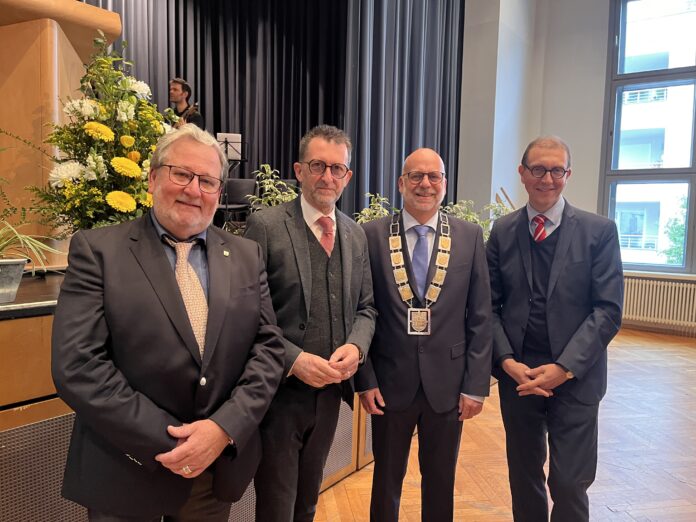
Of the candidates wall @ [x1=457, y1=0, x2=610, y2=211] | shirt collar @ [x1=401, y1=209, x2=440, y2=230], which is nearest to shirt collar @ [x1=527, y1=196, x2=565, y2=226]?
shirt collar @ [x1=401, y1=209, x2=440, y2=230]

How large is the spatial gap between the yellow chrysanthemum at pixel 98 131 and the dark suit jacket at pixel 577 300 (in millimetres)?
1684

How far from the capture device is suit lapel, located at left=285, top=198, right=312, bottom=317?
67.7 inches

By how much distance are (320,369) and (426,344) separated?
49 cm

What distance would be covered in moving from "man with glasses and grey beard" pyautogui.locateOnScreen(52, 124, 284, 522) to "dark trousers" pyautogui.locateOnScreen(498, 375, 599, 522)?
1170 millimetres

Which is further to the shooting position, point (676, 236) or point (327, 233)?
point (676, 236)

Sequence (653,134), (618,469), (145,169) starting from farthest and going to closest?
(653,134)
(618,469)
(145,169)

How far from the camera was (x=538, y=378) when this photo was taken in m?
1.95

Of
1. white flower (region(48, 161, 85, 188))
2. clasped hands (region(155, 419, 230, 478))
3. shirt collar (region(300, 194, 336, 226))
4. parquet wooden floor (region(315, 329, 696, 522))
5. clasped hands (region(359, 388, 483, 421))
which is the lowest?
parquet wooden floor (region(315, 329, 696, 522))

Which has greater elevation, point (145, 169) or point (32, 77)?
point (32, 77)

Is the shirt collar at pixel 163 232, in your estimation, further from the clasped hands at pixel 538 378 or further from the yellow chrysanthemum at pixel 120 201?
the clasped hands at pixel 538 378

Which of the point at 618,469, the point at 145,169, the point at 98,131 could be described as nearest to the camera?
the point at 98,131

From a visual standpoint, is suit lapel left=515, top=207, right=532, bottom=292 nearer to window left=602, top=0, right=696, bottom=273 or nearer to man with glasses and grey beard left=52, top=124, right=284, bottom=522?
man with glasses and grey beard left=52, top=124, right=284, bottom=522

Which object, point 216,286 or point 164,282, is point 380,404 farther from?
point 164,282

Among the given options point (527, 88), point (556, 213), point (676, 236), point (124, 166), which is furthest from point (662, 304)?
point (124, 166)
